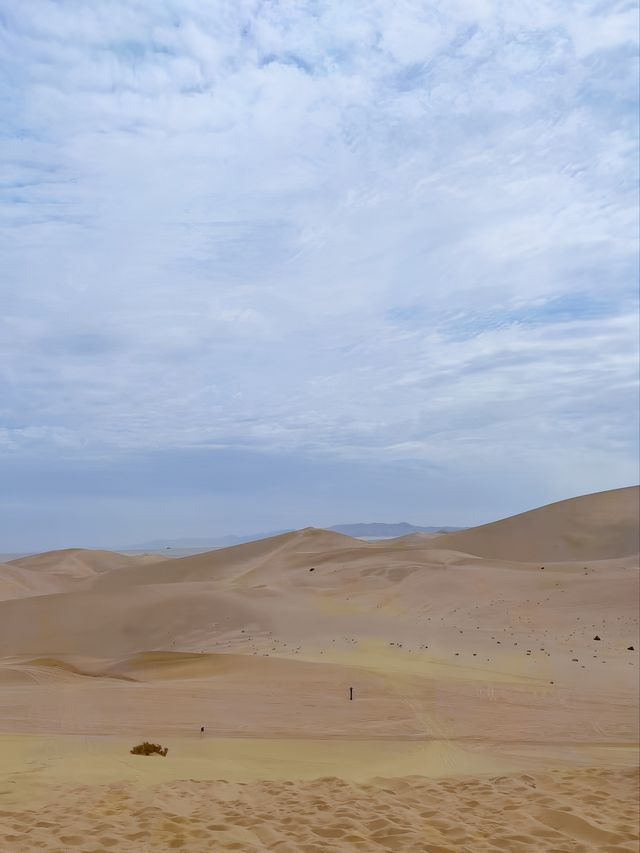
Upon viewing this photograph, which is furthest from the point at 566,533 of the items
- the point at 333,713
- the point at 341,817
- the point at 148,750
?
the point at 341,817

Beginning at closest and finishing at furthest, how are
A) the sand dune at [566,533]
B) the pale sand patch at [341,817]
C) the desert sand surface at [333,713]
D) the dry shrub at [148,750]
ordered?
the pale sand patch at [341,817], the desert sand surface at [333,713], the dry shrub at [148,750], the sand dune at [566,533]

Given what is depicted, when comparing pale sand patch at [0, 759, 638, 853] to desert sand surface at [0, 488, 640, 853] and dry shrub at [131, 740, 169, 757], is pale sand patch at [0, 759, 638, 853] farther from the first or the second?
dry shrub at [131, 740, 169, 757]

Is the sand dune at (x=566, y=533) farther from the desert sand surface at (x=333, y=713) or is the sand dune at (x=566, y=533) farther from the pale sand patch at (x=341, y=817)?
the pale sand patch at (x=341, y=817)

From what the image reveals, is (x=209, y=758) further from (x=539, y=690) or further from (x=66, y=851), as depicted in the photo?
(x=539, y=690)

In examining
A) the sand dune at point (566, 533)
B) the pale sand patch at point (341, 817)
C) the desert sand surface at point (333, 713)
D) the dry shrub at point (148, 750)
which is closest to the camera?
the pale sand patch at point (341, 817)

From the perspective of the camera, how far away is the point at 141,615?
76.8 ft

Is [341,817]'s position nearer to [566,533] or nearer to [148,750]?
[148,750]

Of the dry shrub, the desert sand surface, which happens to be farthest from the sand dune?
the dry shrub

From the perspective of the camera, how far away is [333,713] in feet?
40.3

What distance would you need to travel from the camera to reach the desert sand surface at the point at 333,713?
7414mm

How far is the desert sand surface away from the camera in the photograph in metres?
7.41

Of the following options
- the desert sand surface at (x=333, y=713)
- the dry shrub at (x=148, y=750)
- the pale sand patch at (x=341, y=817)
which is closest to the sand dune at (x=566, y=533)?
the desert sand surface at (x=333, y=713)

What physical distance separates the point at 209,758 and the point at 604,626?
11.2 m

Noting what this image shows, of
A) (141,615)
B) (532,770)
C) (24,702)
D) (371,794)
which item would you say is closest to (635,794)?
(532,770)
